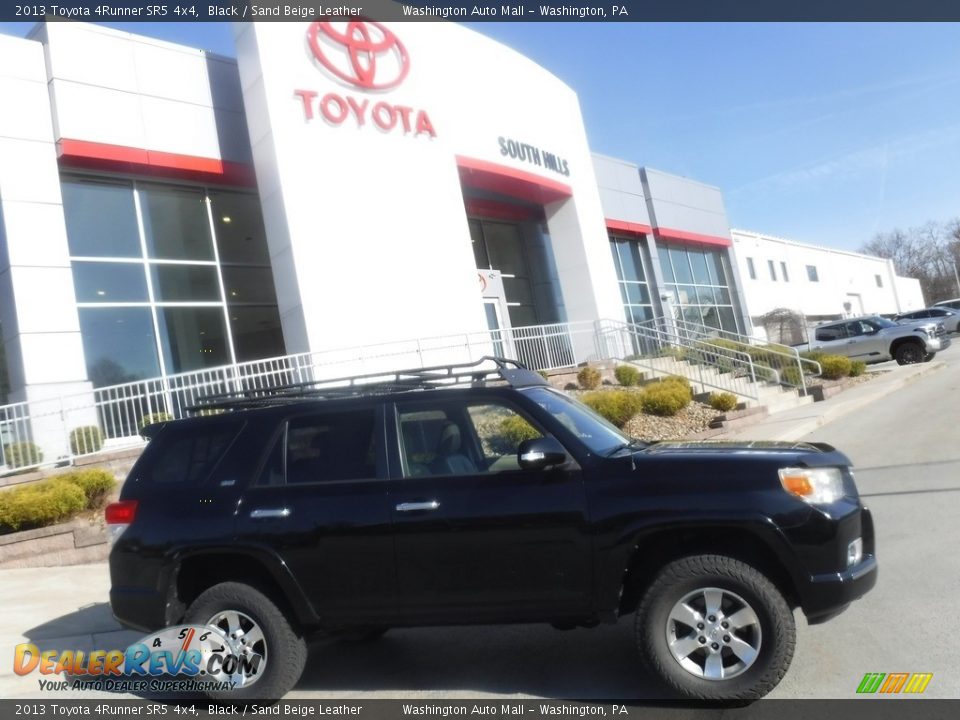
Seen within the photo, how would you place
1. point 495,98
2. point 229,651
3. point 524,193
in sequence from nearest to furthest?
point 229,651 < point 495,98 < point 524,193

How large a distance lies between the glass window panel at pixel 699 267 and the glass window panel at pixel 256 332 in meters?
21.5

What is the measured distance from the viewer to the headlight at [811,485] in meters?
4.15

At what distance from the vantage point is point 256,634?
15.6 ft

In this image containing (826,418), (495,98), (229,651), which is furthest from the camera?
(495,98)

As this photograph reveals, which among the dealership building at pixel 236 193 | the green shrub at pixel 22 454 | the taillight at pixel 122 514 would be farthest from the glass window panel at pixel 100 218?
the taillight at pixel 122 514

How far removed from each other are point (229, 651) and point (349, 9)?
668 inches

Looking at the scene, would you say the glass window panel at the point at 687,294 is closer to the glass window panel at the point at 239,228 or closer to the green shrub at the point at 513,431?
the glass window panel at the point at 239,228

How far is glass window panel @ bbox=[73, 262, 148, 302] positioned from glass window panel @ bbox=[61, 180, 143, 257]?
265mm

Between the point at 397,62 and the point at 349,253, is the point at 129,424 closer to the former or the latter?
the point at 349,253

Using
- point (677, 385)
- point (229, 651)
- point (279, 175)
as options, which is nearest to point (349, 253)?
point (279, 175)

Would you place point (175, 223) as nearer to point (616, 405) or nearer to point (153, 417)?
point (153, 417)

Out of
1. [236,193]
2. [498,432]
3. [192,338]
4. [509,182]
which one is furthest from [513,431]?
[509,182]

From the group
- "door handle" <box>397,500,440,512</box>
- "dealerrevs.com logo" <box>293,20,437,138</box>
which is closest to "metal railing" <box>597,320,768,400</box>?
"dealerrevs.com logo" <box>293,20,437,138</box>

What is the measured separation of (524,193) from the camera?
24250mm
